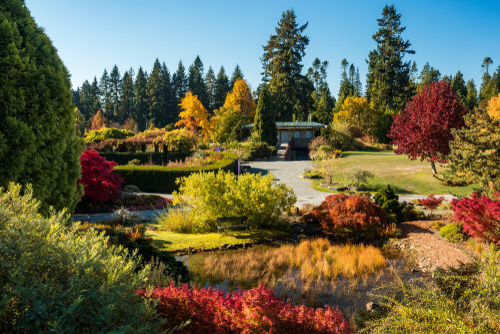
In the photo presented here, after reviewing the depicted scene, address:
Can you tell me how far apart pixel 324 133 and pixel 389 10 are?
25.1 meters

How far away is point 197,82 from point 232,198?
62.6m

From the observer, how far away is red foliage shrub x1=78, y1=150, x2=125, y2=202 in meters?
10.4

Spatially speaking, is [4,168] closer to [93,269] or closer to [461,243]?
[93,269]

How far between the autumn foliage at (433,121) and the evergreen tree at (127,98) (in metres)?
63.0

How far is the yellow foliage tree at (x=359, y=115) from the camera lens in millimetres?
41781

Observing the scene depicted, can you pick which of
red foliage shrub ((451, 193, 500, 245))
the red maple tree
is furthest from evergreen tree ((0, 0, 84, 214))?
the red maple tree

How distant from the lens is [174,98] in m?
68.5

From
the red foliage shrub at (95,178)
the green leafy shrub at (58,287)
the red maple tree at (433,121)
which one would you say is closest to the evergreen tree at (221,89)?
the red maple tree at (433,121)

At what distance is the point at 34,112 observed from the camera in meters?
6.04

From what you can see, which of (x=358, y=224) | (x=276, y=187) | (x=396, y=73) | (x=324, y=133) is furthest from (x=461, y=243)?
(x=396, y=73)

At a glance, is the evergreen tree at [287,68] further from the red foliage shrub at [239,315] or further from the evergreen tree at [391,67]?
the red foliage shrub at [239,315]

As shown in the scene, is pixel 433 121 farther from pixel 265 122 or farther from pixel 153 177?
pixel 265 122

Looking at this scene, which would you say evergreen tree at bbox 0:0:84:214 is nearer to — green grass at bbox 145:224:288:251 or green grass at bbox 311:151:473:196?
green grass at bbox 145:224:288:251

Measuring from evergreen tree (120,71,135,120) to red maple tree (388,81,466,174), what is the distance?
207ft
